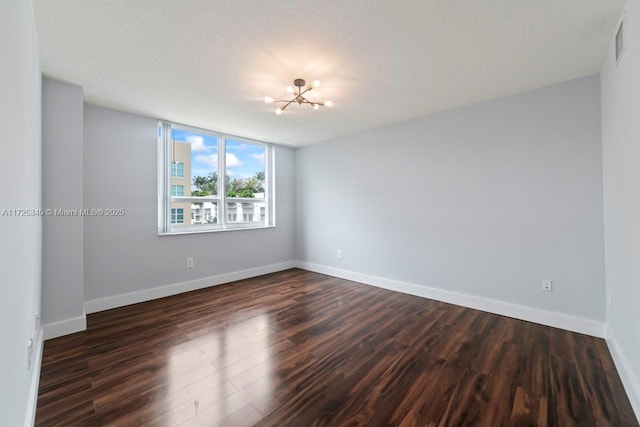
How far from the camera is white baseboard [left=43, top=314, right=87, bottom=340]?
7.98ft

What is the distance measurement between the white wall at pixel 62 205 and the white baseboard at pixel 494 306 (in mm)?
3490

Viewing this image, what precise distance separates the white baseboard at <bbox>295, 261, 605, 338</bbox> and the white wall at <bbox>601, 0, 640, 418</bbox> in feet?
0.76

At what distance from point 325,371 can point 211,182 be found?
3323 mm

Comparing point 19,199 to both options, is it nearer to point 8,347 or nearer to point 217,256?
point 8,347

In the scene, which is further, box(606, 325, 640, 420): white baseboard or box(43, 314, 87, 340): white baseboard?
box(43, 314, 87, 340): white baseboard

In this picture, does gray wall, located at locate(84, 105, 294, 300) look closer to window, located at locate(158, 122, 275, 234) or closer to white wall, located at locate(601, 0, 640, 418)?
window, located at locate(158, 122, 275, 234)

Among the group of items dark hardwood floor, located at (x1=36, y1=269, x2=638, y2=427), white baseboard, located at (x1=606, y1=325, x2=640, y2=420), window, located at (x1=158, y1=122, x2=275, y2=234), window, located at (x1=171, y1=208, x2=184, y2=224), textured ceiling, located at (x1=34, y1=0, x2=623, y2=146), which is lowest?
dark hardwood floor, located at (x1=36, y1=269, x2=638, y2=427)

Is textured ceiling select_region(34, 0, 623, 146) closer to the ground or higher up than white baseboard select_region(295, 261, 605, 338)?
higher up

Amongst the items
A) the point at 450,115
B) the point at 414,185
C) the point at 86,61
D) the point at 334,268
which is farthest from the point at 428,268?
the point at 86,61

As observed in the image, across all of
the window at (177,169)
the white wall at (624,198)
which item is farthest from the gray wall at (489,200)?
the window at (177,169)

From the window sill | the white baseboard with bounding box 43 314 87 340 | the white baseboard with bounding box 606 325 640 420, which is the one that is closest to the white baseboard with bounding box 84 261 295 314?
the white baseboard with bounding box 43 314 87 340

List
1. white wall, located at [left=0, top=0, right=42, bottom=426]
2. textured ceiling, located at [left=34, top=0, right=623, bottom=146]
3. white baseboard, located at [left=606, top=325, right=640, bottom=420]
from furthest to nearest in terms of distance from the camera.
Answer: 1. textured ceiling, located at [left=34, top=0, right=623, bottom=146]
2. white baseboard, located at [left=606, top=325, right=640, bottom=420]
3. white wall, located at [left=0, top=0, right=42, bottom=426]

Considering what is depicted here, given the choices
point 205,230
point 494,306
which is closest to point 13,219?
point 205,230

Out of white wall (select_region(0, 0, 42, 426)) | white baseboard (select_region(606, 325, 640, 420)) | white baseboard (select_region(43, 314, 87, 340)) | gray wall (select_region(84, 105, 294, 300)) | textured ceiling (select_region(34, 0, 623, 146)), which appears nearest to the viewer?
white wall (select_region(0, 0, 42, 426))
